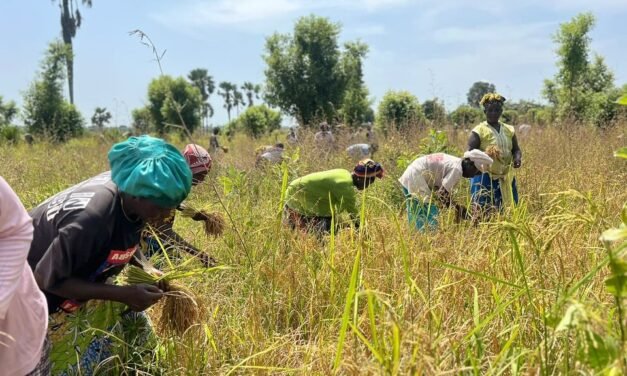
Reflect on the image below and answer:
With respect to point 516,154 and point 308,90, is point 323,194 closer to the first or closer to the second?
point 516,154

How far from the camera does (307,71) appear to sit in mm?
20172

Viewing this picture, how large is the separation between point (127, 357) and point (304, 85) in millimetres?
18718

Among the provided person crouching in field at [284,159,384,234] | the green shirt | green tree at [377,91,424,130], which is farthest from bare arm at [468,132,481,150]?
green tree at [377,91,424,130]

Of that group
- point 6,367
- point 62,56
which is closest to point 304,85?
point 62,56

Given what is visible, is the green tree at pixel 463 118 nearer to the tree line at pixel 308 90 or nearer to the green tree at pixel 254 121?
the tree line at pixel 308 90

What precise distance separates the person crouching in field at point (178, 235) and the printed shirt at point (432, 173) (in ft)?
4.67

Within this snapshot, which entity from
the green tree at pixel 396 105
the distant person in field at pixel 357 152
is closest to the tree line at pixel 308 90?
the green tree at pixel 396 105

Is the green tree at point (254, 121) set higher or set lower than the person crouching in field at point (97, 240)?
higher

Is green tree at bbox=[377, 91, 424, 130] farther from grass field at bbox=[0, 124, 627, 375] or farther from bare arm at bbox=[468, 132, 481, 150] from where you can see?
grass field at bbox=[0, 124, 627, 375]

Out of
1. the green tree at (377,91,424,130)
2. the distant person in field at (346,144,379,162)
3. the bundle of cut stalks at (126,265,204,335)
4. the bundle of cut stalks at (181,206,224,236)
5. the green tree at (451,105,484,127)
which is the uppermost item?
the green tree at (377,91,424,130)

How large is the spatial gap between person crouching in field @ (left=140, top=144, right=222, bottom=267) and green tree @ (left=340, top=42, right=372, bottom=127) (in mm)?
15225

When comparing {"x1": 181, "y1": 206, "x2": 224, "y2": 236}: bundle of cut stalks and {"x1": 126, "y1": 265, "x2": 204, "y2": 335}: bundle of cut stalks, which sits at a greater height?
{"x1": 181, "y1": 206, "x2": 224, "y2": 236}: bundle of cut stalks

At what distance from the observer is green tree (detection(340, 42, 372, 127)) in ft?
67.5

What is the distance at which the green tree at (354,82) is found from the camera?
20578 millimetres
